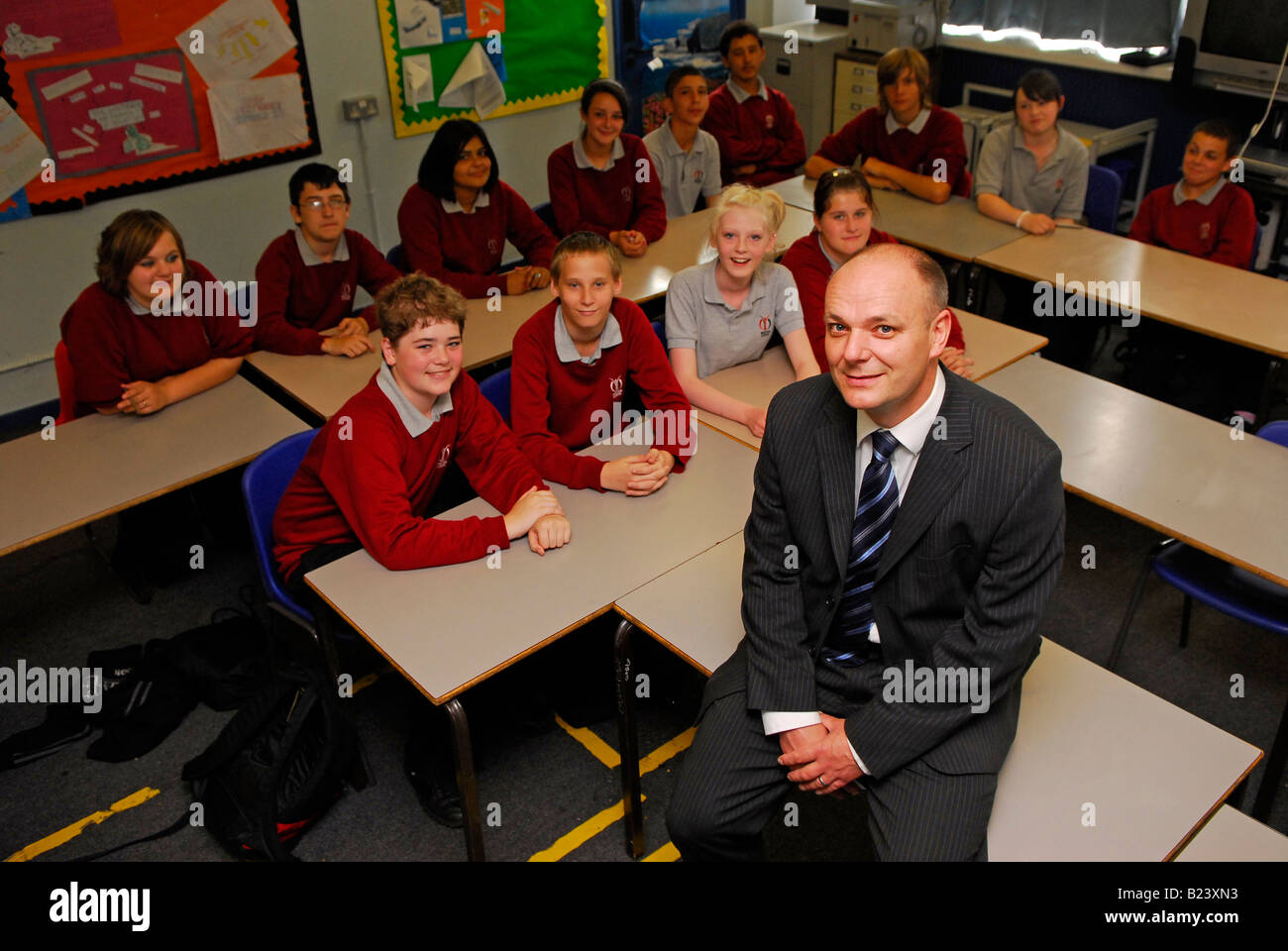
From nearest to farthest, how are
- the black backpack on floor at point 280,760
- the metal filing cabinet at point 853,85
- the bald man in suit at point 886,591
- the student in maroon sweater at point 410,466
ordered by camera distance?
the bald man in suit at point 886,591 < the student in maroon sweater at point 410,466 < the black backpack on floor at point 280,760 < the metal filing cabinet at point 853,85

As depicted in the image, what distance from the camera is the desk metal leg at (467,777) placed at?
2.19m

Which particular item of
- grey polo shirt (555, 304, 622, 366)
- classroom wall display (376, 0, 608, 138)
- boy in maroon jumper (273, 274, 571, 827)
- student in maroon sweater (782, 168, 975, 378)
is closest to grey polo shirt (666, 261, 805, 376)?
student in maroon sweater (782, 168, 975, 378)

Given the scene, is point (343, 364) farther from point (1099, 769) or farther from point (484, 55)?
point (484, 55)

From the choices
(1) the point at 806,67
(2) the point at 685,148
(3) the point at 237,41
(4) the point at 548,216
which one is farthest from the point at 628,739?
(1) the point at 806,67

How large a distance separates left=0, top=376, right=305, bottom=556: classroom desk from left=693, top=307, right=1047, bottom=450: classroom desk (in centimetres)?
132

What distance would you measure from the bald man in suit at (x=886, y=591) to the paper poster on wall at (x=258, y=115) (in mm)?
3906

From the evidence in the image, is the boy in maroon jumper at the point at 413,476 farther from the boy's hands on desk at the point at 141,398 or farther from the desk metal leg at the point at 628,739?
the boy's hands on desk at the point at 141,398

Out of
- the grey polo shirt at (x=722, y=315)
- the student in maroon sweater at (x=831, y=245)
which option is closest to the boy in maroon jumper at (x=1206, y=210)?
the student in maroon sweater at (x=831, y=245)

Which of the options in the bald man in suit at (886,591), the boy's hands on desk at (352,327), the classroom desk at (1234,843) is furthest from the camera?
the boy's hands on desk at (352,327)

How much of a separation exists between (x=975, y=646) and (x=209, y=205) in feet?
14.6

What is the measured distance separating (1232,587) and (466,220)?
2996mm

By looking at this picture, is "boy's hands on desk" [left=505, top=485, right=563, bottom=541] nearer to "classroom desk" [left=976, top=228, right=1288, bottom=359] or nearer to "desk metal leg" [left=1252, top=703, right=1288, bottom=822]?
"desk metal leg" [left=1252, top=703, right=1288, bottom=822]

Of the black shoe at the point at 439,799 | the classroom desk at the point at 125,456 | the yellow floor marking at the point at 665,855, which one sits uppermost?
the classroom desk at the point at 125,456
